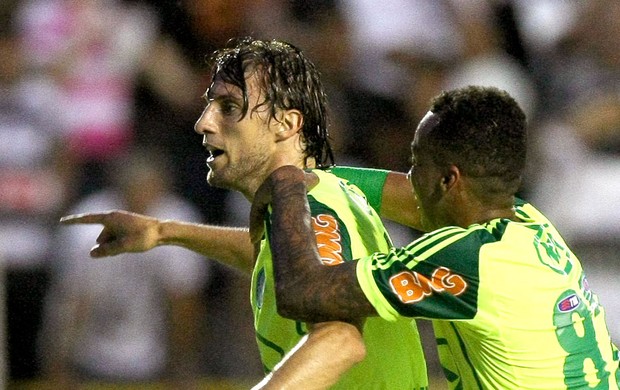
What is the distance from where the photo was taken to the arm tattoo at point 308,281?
3357 millimetres

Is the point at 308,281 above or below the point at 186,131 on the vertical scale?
below

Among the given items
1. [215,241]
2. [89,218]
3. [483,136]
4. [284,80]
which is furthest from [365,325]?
[89,218]

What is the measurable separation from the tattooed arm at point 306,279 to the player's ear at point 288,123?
0.55 metres

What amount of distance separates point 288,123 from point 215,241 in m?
0.88

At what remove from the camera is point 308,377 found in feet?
10.7

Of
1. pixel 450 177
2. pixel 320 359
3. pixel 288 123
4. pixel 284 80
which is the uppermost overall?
pixel 284 80

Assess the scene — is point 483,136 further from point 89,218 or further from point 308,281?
point 89,218

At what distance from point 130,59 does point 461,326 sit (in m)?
4.85

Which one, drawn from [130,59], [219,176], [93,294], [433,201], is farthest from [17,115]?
[433,201]

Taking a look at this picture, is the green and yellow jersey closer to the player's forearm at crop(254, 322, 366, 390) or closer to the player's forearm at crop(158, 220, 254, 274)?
the player's forearm at crop(254, 322, 366, 390)

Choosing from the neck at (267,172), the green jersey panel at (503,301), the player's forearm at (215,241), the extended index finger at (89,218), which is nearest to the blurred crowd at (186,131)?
the player's forearm at (215,241)

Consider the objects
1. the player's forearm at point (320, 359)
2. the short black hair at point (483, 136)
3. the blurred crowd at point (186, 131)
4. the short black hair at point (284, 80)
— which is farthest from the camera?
the blurred crowd at point (186, 131)

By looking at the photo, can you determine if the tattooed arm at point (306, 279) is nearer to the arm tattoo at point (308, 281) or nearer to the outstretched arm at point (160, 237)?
the arm tattoo at point (308, 281)

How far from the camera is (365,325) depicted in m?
3.68
